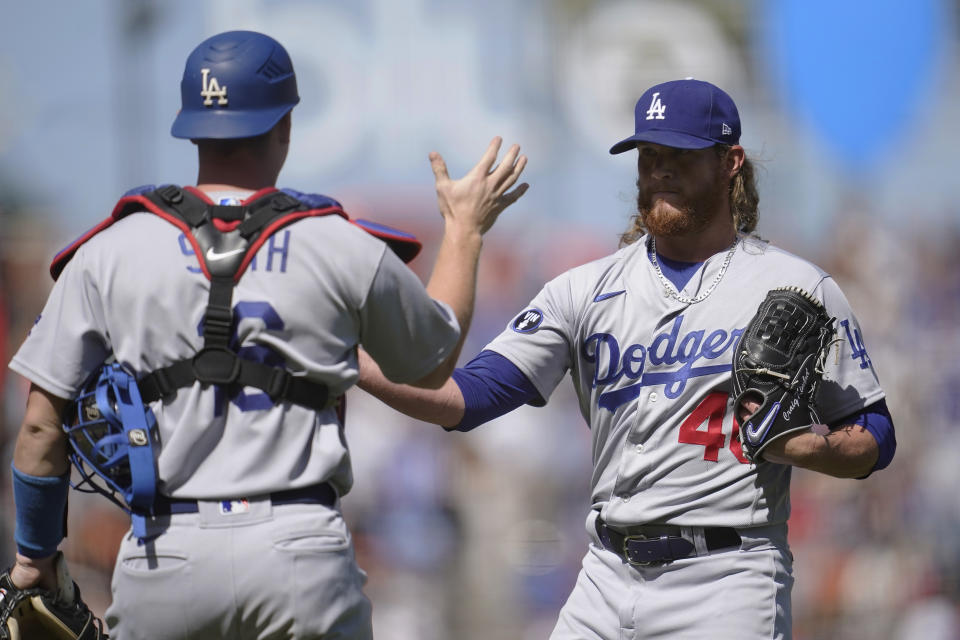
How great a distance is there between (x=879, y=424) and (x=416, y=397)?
138 centimetres

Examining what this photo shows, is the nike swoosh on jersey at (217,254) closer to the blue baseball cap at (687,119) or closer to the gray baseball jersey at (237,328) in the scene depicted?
the gray baseball jersey at (237,328)

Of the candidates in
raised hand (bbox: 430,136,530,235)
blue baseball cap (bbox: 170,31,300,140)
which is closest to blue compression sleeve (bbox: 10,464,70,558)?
blue baseball cap (bbox: 170,31,300,140)

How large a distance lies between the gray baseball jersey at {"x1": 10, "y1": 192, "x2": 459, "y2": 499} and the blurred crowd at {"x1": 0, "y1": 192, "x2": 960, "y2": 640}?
608 centimetres

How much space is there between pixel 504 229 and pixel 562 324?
577cm

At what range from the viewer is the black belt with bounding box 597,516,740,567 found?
347 centimetres

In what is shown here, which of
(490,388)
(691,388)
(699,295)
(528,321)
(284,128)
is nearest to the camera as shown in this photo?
(284,128)

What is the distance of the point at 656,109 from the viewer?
3775mm

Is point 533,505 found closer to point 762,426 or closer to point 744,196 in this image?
point 744,196

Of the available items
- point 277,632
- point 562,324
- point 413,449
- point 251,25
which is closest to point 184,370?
point 277,632

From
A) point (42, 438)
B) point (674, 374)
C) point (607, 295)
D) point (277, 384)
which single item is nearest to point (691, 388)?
→ point (674, 374)

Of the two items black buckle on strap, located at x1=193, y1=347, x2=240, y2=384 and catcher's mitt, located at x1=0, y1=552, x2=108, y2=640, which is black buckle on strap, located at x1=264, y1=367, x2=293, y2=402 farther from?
catcher's mitt, located at x1=0, y1=552, x2=108, y2=640

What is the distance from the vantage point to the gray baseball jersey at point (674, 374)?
3.50 meters

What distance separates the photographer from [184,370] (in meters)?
2.66

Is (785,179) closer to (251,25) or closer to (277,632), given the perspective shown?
(251,25)
